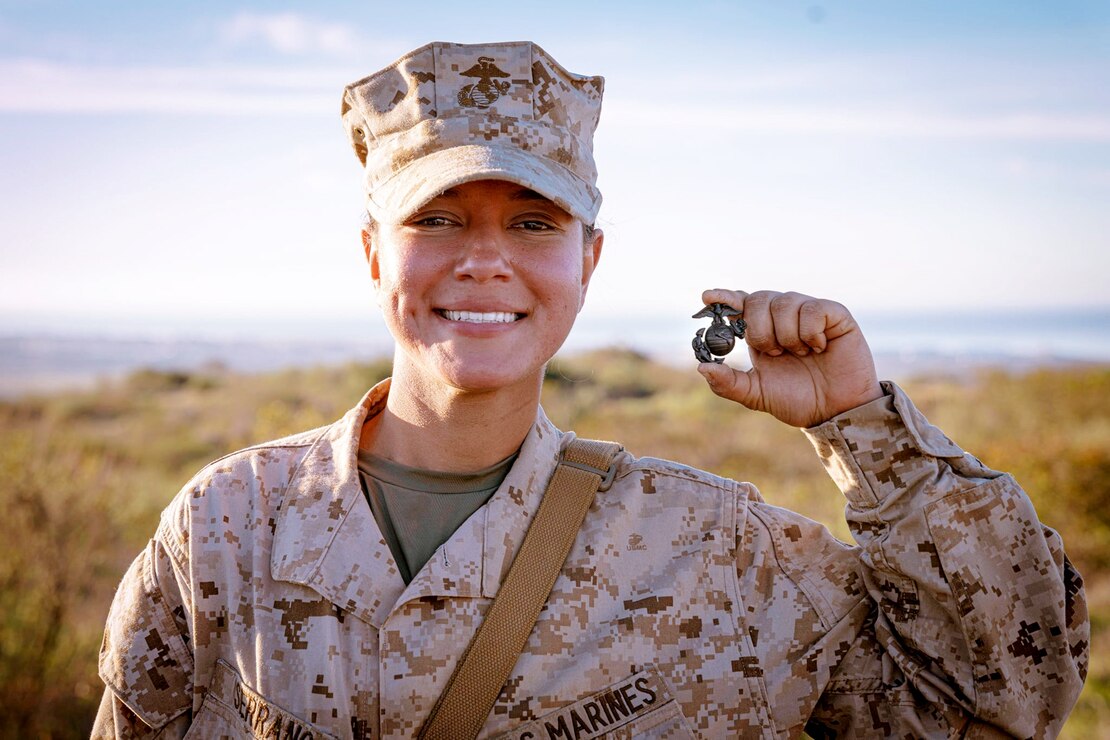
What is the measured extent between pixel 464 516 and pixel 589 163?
1021mm

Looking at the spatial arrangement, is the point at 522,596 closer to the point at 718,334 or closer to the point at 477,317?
the point at 477,317

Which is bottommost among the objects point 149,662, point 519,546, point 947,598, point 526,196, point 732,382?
point 149,662

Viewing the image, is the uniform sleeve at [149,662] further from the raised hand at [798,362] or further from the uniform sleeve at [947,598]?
the uniform sleeve at [947,598]

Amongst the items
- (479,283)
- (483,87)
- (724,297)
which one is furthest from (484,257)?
(724,297)

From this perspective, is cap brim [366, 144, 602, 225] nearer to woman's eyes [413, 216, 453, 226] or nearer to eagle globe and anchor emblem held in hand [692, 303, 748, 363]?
woman's eyes [413, 216, 453, 226]

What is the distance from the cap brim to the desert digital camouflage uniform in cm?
68

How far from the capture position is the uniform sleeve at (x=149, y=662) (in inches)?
96.7

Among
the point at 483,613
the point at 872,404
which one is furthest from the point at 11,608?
the point at 872,404

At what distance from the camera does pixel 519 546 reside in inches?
100

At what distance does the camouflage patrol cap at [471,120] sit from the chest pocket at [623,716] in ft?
3.93

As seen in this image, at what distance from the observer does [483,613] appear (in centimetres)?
243

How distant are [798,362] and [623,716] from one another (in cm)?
101

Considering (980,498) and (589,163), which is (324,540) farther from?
(980,498)

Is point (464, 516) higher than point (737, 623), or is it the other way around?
point (464, 516)
